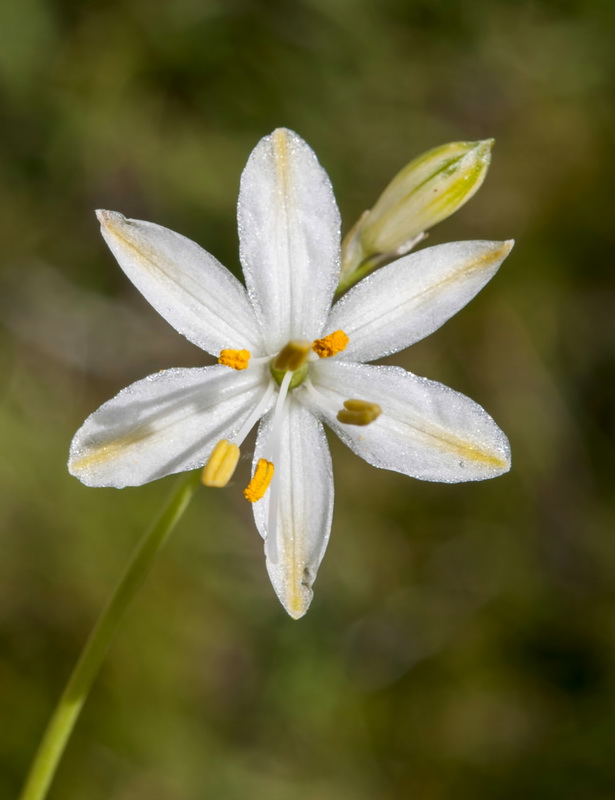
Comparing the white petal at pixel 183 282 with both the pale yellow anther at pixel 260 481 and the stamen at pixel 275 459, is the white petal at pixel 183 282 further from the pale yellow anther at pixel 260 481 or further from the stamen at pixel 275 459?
the pale yellow anther at pixel 260 481

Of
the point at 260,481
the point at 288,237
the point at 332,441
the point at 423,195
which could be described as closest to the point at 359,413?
the point at 260,481

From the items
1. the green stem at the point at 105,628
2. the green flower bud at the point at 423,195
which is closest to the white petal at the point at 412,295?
the green flower bud at the point at 423,195

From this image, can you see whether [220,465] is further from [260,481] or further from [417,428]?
[417,428]

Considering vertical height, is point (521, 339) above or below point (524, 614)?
above

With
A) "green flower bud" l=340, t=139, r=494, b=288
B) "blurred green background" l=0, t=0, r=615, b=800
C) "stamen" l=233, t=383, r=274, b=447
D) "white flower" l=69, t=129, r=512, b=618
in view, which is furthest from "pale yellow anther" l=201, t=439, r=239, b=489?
"blurred green background" l=0, t=0, r=615, b=800

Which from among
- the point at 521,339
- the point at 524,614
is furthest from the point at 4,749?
the point at 521,339

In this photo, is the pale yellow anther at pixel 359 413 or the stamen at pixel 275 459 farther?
the stamen at pixel 275 459

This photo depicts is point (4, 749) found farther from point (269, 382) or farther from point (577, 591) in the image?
point (577, 591)
